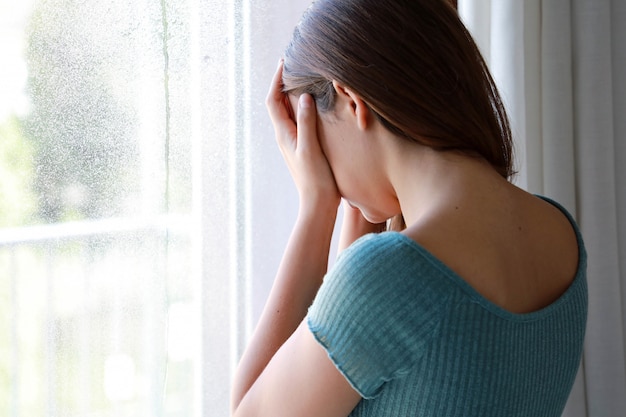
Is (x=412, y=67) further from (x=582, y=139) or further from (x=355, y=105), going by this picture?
(x=582, y=139)

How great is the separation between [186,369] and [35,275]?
365 mm

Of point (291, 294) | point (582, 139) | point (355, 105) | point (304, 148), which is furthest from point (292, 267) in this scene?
point (582, 139)

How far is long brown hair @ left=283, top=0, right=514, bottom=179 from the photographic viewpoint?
3.18ft

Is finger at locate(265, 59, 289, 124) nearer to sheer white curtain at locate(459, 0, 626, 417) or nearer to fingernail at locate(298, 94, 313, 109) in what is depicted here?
fingernail at locate(298, 94, 313, 109)

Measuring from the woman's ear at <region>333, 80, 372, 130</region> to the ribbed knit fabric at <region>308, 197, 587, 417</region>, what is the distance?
0.20m

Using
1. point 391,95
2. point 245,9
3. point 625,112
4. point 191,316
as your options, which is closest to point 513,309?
point 391,95

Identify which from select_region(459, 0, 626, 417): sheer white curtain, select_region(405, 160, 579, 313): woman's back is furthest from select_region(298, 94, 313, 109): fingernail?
select_region(459, 0, 626, 417): sheer white curtain

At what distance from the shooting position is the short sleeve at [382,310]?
2.79 ft

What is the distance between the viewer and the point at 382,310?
852 mm

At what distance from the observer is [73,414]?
119cm

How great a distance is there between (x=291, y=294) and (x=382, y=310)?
0.33 metres

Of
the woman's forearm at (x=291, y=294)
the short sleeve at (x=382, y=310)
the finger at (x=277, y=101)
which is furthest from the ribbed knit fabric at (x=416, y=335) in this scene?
the finger at (x=277, y=101)

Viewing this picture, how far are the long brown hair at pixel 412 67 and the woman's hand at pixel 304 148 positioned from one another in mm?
124

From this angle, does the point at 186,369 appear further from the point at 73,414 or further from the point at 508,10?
the point at 508,10
